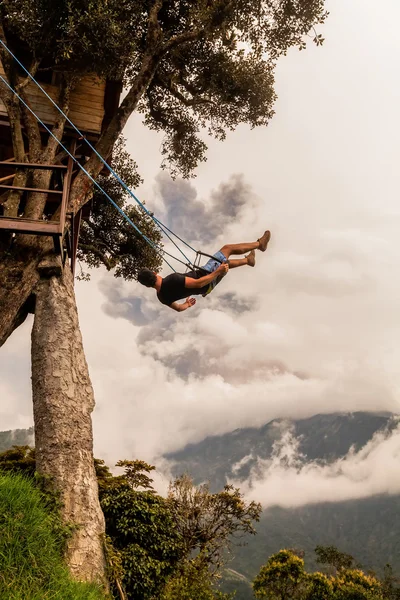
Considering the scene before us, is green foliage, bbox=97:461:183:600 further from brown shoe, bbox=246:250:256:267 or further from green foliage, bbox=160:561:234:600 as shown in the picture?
brown shoe, bbox=246:250:256:267

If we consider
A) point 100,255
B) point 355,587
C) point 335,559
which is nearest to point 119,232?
point 100,255

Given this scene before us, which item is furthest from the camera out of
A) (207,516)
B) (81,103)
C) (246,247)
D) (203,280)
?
(207,516)

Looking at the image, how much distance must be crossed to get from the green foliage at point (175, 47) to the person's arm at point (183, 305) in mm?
6140

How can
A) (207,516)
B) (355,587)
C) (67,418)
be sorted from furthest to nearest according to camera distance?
(355,587) < (207,516) < (67,418)

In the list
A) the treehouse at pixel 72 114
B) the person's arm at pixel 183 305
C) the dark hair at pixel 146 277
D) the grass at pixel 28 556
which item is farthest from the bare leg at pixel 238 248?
the grass at pixel 28 556

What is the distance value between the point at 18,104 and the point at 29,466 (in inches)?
361

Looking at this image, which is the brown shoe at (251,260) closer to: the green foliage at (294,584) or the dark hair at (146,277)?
the dark hair at (146,277)

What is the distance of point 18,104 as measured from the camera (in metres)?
12.0

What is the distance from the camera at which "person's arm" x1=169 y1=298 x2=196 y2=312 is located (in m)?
10.4

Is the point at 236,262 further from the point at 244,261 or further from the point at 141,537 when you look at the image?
the point at 141,537

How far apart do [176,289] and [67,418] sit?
3.42 metres

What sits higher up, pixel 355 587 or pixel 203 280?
pixel 203 280

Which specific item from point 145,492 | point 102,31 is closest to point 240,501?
point 145,492

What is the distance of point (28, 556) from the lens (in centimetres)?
540
